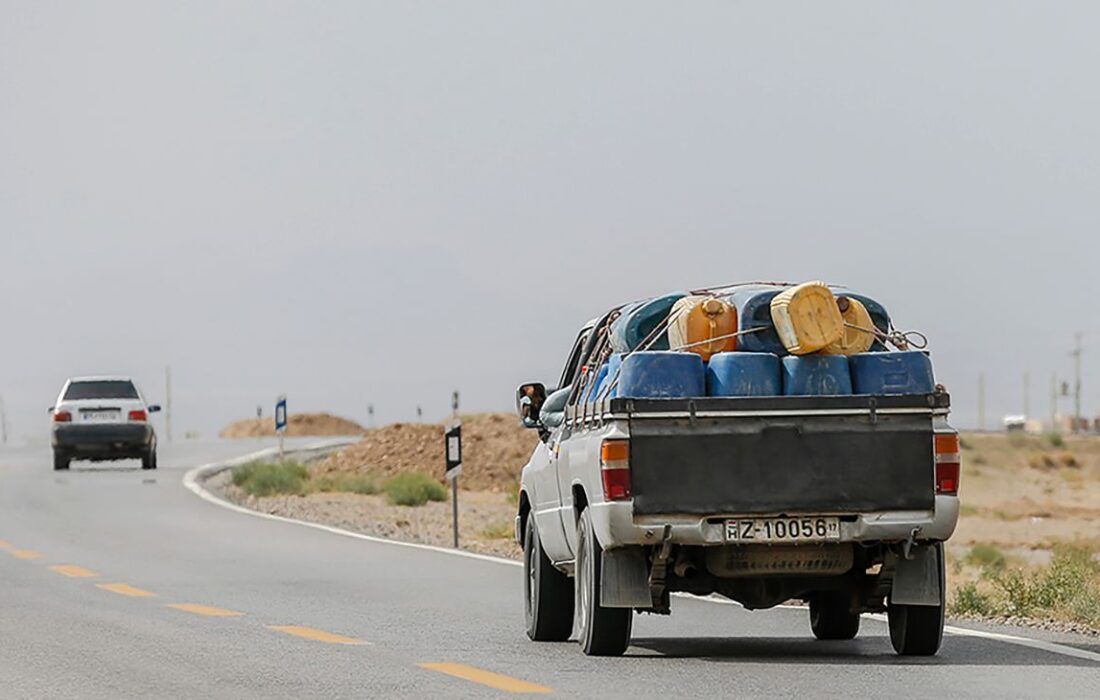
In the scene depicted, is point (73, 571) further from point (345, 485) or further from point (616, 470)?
point (345, 485)

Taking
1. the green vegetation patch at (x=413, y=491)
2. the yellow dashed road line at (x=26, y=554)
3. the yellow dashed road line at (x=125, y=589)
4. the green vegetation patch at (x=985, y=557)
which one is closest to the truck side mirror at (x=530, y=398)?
the yellow dashed road line at (x=125, y=589)

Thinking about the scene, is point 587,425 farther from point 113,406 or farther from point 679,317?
point 113,406

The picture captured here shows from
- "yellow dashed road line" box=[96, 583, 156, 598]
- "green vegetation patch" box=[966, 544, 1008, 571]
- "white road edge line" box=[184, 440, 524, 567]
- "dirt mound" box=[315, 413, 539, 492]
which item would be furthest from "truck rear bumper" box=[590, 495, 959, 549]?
"dirt mound" box=[315, 413, 539, 492]

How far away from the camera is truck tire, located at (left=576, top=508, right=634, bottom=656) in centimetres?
1307

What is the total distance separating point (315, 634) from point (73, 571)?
7416 millimetres

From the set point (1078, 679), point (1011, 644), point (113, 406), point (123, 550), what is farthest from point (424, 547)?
point (113, 406)

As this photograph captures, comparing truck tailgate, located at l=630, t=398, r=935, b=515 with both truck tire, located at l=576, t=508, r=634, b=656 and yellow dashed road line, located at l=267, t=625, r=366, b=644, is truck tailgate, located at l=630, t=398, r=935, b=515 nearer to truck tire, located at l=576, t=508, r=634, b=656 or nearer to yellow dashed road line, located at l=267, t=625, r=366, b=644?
truck tire, located at l=576, t=508, r=634, b=656

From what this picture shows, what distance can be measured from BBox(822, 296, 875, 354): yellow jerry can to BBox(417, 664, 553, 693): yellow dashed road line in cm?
271

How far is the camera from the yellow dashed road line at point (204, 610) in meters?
16.7

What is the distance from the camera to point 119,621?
16.1 m

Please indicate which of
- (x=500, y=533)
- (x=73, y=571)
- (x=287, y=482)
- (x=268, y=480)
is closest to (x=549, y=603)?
(x=73, y=571)

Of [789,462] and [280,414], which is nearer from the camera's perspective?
[789,462]

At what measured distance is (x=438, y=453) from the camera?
198 feet

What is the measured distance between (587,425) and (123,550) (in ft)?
42.6
